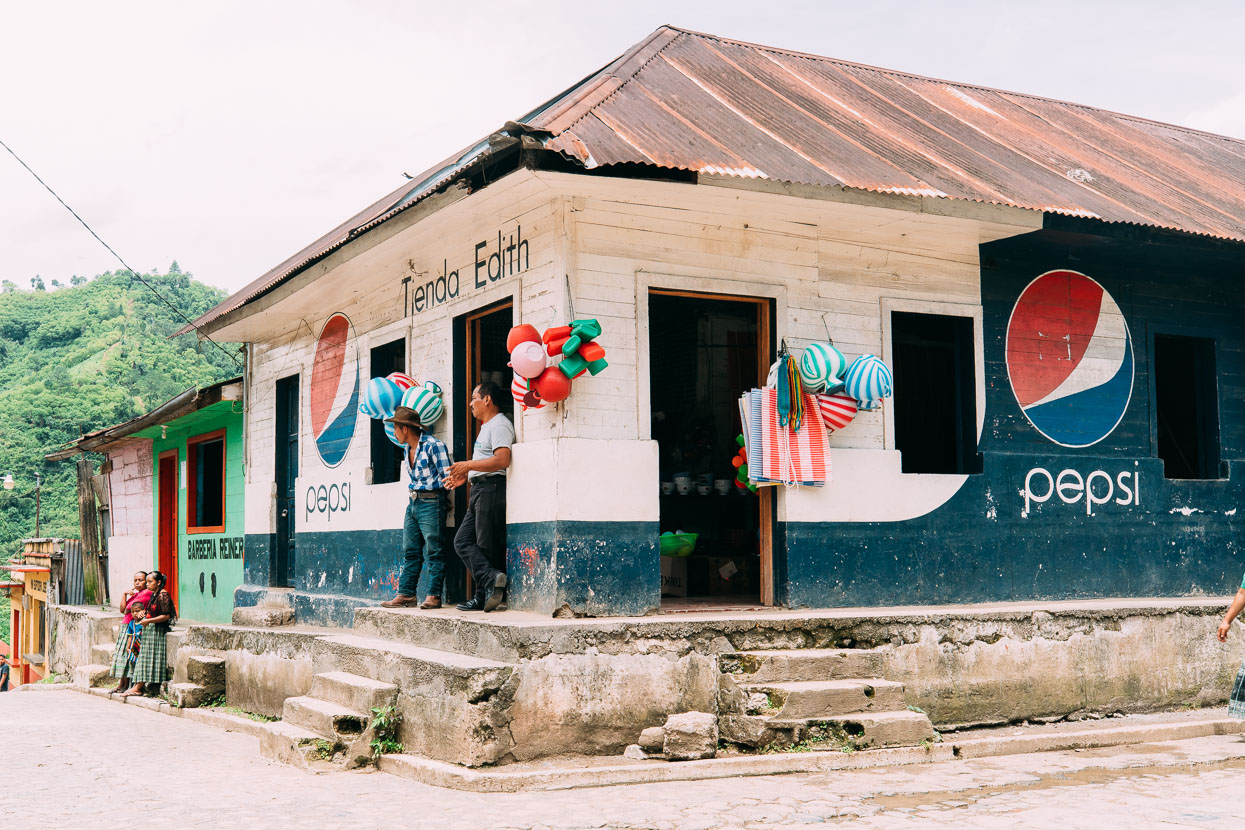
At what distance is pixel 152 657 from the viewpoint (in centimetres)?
1283

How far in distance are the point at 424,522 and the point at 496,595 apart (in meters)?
1.17

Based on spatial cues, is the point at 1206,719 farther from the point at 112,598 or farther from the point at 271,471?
the point at 112,598

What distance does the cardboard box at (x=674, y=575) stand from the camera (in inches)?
408

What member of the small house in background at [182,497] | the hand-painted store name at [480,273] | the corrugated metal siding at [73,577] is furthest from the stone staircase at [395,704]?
the corrugated metal siding at [73,577]

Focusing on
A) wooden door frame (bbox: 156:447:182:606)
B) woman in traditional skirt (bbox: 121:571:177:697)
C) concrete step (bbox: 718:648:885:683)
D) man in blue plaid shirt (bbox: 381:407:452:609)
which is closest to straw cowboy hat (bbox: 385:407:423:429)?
man in blue plaid shirt (bbox: 381:407:452:609)

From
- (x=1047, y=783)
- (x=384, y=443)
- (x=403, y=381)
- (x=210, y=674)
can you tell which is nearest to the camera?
(x=1047, y=783)

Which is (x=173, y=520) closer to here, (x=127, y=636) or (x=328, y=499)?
(x=127, y=636)

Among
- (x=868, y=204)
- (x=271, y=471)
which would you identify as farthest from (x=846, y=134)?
(x=271, y=471)

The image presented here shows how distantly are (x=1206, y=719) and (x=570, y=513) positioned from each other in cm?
483

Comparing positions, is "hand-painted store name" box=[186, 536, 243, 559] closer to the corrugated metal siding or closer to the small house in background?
the small house in background

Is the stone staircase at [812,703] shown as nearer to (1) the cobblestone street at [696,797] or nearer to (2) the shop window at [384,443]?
(1) the cobblestone street at [696,797]

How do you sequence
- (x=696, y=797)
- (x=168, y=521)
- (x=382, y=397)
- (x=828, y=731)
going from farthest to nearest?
1. (x=168, y=521)
2. (x=382, y=397)
3. (x=828, y=731)
4. (x=696, y=797)

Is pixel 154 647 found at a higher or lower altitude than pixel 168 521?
lower

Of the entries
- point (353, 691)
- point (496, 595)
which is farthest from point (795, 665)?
point (353, 691)
